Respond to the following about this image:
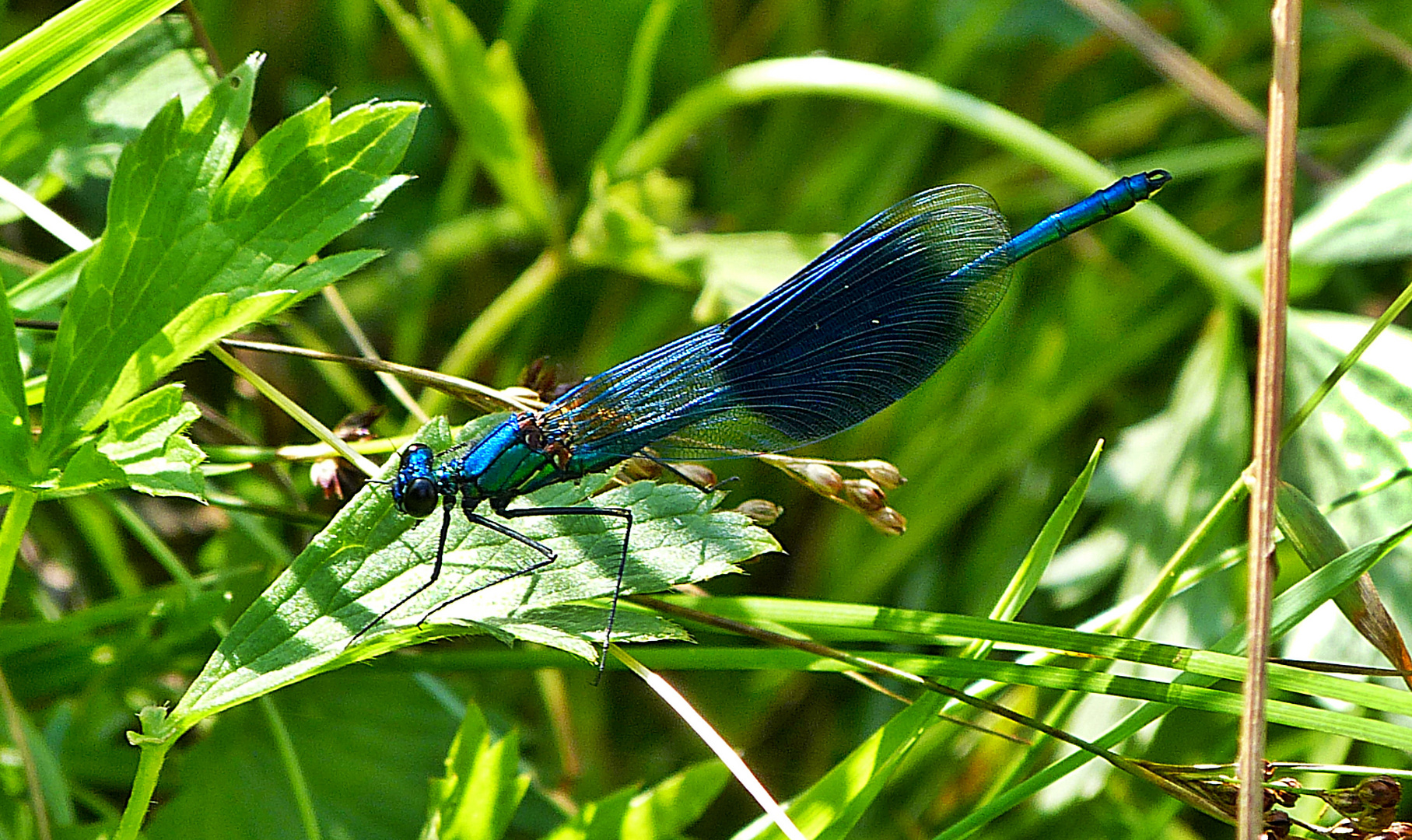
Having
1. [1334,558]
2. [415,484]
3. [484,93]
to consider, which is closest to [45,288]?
[415,484]

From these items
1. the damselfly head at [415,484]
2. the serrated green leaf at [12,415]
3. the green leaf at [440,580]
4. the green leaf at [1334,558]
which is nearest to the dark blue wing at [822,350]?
the damselfly head at [415,484]

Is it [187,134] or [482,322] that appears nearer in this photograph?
[187,134]

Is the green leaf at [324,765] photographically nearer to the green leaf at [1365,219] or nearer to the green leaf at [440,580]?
the green leaf at [440,580]

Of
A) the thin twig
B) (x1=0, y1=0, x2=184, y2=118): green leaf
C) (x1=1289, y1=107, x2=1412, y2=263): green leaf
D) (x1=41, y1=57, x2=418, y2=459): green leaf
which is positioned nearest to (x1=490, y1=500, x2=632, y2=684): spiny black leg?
(x1=41, y1=57, x2=418, y2=459): green leaf

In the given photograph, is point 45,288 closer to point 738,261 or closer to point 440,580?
point 440,580

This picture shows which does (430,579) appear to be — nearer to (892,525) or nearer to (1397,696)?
(892,525)

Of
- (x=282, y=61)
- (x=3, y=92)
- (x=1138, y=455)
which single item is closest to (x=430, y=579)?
(x=3, y=92)

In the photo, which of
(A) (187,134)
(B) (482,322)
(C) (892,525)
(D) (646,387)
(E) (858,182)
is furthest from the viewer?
(E) (858,182)
